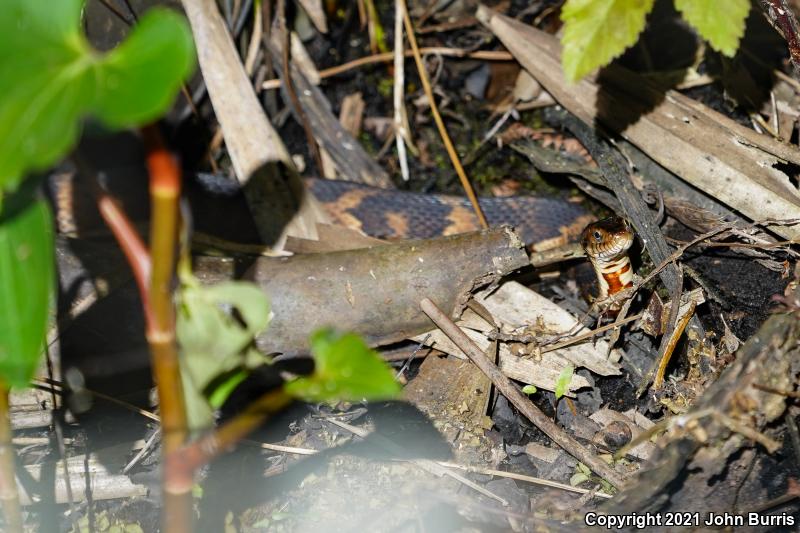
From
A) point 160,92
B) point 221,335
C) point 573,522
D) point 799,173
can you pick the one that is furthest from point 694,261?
point 160,92

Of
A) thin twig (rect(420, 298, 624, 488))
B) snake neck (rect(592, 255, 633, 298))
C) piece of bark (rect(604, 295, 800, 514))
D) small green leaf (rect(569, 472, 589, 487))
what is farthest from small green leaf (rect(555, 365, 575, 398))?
piece of bark (rect(604, 295, 800, 514))

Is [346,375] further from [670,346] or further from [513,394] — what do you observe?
[670,346]

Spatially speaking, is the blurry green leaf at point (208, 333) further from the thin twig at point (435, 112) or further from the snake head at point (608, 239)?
the thin twig at point (435, 112)

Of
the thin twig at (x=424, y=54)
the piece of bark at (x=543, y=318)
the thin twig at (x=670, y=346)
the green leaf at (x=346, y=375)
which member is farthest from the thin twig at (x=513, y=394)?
the thin twig at (x=424, y=54)

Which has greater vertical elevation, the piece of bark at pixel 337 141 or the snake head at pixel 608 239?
the piece of bark at pixel 337 141

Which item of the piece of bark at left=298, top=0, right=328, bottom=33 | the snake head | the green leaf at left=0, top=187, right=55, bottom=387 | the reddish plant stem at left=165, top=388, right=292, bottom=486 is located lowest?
the snake head

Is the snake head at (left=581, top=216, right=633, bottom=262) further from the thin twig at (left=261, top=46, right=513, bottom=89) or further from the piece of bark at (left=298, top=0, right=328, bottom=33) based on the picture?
the piece of bark at (left=298, top=0, right=328, bottom=33)
